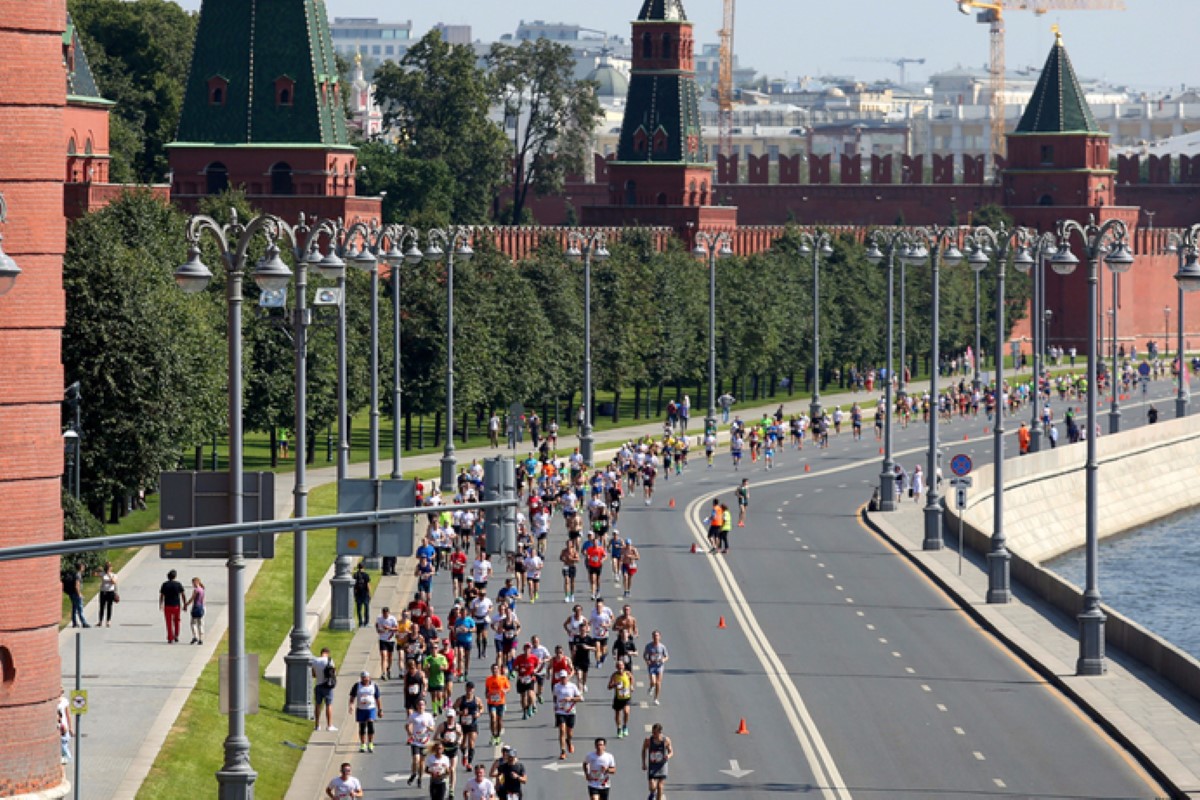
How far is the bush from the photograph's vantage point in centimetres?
4794

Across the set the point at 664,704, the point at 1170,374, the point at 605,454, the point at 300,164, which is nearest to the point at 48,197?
the point at 664,704

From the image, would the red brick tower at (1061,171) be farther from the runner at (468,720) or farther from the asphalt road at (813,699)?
the runner at (468,720)

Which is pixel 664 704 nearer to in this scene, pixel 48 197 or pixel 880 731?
pixel 880 731

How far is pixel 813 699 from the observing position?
40.2 metres

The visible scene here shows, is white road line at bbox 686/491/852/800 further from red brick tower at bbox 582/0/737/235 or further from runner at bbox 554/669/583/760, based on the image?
red brick tower at bbox 582/0/737/235

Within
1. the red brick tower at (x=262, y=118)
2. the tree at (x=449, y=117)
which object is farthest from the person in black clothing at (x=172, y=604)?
the tree at (x=449, y=117)

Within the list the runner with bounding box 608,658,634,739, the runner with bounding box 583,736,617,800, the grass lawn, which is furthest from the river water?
the runner with bounding box 583,736,617,800

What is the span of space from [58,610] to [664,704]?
10862 millimetres

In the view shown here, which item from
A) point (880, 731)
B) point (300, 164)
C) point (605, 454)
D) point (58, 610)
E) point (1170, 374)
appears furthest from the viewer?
point (1170, 374)

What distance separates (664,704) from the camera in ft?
131

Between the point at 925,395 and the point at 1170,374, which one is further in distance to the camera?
the point at 1170,374

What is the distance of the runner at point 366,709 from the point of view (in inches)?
1411

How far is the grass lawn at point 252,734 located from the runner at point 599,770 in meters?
4.53

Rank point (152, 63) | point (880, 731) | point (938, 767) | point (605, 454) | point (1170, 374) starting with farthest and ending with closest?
point (1170, 374) < point (152, 63) < point (605, 454) < point (880, 731) < point (938, 767)
